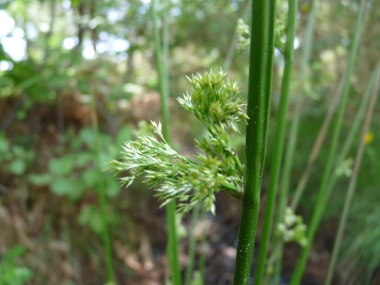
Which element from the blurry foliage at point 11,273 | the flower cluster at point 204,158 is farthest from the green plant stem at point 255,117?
the blurry foliage at point 11,273

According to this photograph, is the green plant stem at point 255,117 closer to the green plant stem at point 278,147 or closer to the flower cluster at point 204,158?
the flower cluster at point 204,158

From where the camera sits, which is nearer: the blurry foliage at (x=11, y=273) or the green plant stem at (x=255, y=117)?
the green plant stem at (x=255, y=117)

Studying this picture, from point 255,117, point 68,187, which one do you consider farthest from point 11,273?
point 255,117

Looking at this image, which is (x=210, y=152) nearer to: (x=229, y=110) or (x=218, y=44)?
(x=229, y=110)

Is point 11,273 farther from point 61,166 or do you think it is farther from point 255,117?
point 255,117

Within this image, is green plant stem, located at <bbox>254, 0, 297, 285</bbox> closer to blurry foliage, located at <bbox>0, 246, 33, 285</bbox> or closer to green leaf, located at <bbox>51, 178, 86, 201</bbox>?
blurry foliage, located at <bbox>0, 246, 33, 285</bbox>

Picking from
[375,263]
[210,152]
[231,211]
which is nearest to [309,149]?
[231,211]

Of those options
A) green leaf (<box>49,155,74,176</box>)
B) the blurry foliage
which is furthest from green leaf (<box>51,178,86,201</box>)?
the blurry foliage
